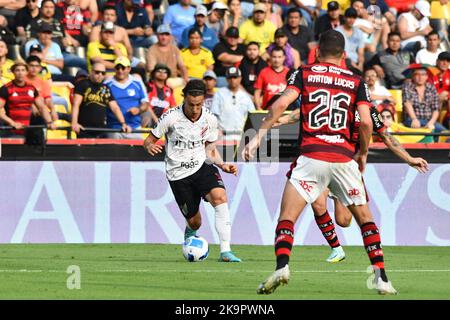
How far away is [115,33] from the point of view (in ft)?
74.3

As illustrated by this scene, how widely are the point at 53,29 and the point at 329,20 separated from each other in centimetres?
561

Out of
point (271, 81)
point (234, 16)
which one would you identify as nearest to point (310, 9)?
point (234, 16)

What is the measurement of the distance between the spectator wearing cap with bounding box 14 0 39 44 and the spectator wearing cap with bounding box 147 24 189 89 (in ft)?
7.44

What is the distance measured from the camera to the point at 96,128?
19.5 metres

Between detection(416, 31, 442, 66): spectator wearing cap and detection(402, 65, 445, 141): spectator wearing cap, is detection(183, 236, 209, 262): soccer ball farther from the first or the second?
detection(416, 31, 442, 66): spectator wearing cap

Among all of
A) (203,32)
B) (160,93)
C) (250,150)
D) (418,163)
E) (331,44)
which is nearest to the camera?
(250,150)

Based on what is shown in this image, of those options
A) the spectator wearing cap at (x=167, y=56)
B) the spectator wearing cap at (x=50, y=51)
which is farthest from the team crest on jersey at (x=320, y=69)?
the spectator wearing cap at (x=50, y=51)

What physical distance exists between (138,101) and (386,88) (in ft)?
18.5

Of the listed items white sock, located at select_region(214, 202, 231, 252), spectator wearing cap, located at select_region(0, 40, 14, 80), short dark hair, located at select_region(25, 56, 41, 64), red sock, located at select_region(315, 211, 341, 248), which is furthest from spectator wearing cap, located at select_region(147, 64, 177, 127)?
red sock, located at select_region(315, 211, 341, 248)

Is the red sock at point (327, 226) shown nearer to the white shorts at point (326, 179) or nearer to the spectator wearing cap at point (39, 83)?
the white shorts at point (326, 179)

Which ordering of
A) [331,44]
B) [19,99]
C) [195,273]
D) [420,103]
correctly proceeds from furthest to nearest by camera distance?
1. [420,103]
2. [19,99]
3. [195,273]
4. [331,44]

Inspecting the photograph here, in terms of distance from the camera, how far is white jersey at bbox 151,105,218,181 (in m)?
15.4

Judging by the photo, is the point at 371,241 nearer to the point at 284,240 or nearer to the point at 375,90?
the point at 284,240
